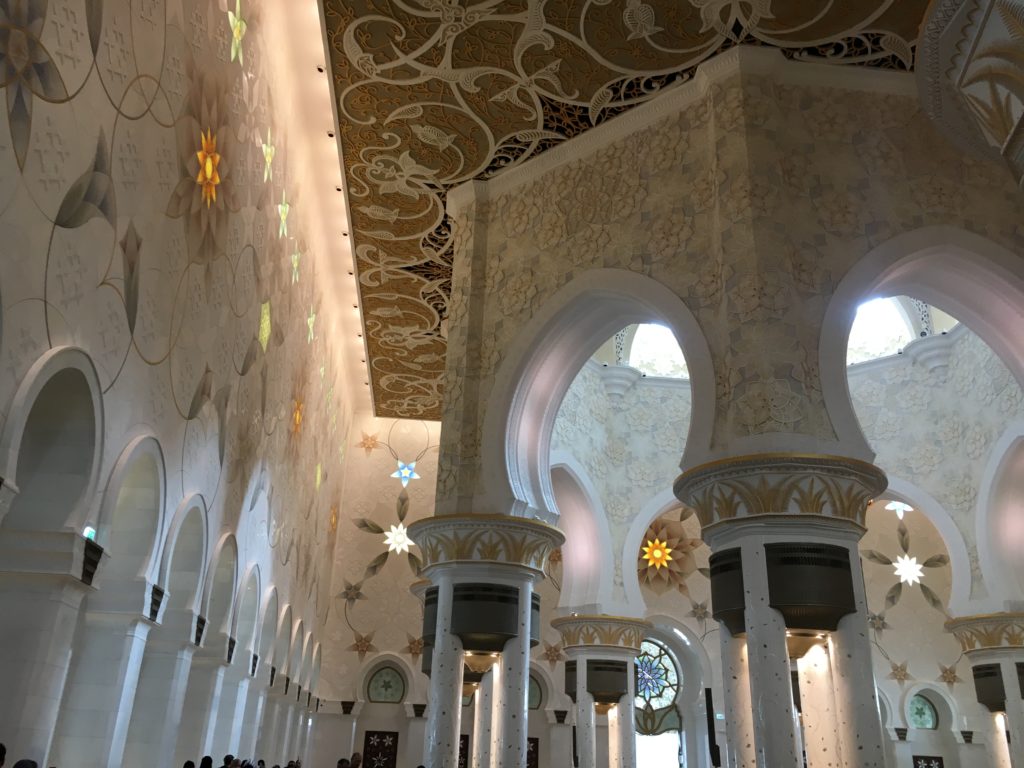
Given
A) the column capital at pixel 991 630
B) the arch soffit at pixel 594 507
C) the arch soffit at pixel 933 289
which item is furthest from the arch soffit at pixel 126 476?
the column capital at pixel 991 630

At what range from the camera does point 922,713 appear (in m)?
15.9

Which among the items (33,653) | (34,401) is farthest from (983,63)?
(33,653)

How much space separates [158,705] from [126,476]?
194 cm

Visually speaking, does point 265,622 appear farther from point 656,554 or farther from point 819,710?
point 656,554

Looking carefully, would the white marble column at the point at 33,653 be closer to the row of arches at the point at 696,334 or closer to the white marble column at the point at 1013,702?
the row of arches at the point at 696,334

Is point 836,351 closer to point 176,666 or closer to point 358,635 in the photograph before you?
point 176,666

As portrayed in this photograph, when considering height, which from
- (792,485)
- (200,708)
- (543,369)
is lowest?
(200,708)

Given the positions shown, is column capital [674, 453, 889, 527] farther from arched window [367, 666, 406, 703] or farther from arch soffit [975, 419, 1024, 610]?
arched window [367, 666, 406, 703]

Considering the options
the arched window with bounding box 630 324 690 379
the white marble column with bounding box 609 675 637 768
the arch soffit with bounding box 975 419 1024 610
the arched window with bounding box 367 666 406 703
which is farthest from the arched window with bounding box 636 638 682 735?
the arch soffit with bounding box 975 419 1024 610

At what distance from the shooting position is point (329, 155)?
30.7 feet

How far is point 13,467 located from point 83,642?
226 centimetres

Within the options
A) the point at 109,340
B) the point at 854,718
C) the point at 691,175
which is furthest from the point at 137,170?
the point at 854,718

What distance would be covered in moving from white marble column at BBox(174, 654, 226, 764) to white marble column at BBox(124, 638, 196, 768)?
1.01 meters

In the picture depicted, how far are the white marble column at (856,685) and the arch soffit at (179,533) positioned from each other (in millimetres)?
4471
